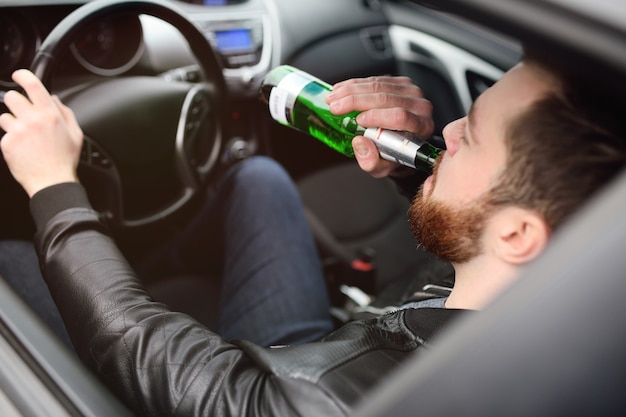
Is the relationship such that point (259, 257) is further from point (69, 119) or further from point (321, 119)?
point (69, 119)

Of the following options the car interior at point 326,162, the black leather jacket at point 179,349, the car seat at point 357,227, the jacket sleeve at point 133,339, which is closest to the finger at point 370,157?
the car interior at point 326,162

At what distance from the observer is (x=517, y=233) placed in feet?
2.56

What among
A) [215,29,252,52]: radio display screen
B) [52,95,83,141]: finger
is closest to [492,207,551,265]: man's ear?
[52,95,83,141]: finger

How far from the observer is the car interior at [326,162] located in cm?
54

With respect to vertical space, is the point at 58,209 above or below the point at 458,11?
below

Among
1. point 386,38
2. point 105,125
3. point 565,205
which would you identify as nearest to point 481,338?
point 565,205

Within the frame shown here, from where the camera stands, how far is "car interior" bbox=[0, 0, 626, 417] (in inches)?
21.3

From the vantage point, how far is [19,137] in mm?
1014

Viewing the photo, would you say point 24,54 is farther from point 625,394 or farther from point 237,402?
point 625,394

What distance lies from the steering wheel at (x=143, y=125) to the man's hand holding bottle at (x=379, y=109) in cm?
44

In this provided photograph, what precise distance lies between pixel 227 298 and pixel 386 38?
4.17ft

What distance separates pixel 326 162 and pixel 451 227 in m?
1.06

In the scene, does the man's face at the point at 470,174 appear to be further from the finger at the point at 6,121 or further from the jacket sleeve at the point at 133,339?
the finger at the point at 6,121

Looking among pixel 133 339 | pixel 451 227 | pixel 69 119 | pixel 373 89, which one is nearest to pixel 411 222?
pixel 451 227
